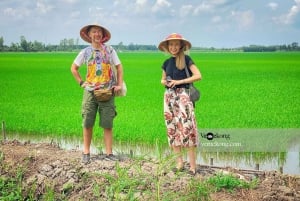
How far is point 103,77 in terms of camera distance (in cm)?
508

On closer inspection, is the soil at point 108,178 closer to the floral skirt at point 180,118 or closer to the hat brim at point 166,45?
the floral skirt at point 180,118

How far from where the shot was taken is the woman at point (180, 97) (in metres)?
4.62

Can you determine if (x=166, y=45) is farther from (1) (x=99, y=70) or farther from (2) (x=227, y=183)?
(2) (x=227, y=183)

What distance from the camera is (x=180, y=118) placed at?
184 inches

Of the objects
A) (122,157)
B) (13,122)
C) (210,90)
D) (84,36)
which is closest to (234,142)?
(122,157)

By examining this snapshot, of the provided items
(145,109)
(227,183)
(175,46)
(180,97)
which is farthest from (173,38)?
(145,109)

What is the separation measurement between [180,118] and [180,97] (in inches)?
8.0

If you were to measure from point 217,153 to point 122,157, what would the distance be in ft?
5.75

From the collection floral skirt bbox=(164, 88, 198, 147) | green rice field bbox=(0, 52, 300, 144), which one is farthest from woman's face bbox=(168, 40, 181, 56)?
green rice field bbox=(0, 52, 300, 144)

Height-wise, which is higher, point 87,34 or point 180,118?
point 87,34

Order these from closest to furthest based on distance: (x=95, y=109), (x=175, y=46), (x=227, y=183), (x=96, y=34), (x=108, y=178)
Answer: (x=108, y=178) → (x=227, y=183) → (x=175, y=46) → (x=96, y=34) → (x=95, y=109)

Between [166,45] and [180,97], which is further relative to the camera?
[166,45]

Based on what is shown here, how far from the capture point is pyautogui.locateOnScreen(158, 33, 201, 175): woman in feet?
15.2

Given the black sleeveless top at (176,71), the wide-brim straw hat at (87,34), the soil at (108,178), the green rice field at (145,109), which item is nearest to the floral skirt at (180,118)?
the black sleeveless top at (176,71)
